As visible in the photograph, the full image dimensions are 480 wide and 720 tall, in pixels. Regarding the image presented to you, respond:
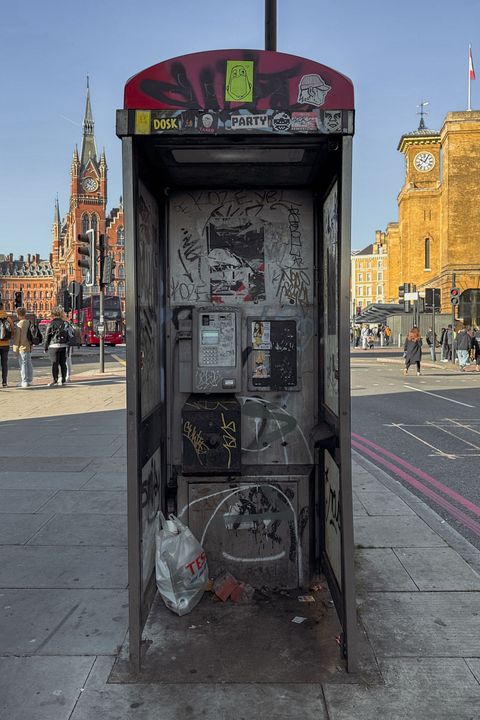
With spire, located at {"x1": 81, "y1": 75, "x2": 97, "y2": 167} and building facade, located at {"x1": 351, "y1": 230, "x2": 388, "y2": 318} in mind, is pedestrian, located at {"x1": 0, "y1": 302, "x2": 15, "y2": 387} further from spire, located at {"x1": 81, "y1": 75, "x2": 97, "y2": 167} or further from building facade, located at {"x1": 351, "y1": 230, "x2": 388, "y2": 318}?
spire, located at {"x1": 81, "y1": 75, "x2": 97, "y2": 167}

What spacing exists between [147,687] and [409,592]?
5.82ft

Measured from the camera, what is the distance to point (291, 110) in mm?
2961

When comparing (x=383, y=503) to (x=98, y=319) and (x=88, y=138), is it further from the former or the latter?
(x=88, y=138)

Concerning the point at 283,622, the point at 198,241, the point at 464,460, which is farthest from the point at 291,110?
the point at 464,460

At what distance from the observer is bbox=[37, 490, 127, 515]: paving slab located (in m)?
5.61

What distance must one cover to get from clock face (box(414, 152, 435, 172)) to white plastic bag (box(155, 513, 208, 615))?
203 feet

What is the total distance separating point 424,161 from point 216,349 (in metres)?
61.6

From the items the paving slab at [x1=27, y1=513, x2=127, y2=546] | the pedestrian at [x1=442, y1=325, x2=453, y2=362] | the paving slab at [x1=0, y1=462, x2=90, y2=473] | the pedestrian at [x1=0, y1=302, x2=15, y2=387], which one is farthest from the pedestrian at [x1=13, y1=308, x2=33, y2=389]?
the pedestrian at [x1=442, y1=325, x2=453, y2=362]

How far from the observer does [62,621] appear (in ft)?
11.5

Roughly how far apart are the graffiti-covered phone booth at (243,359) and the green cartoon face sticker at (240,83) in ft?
1.10

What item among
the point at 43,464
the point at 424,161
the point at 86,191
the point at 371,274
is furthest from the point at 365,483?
the point at 86,191

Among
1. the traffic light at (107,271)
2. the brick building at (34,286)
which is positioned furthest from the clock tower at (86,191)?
the traffic light at (107,271)

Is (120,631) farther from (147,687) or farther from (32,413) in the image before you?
(32,413)

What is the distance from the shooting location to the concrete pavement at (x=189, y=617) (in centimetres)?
272
